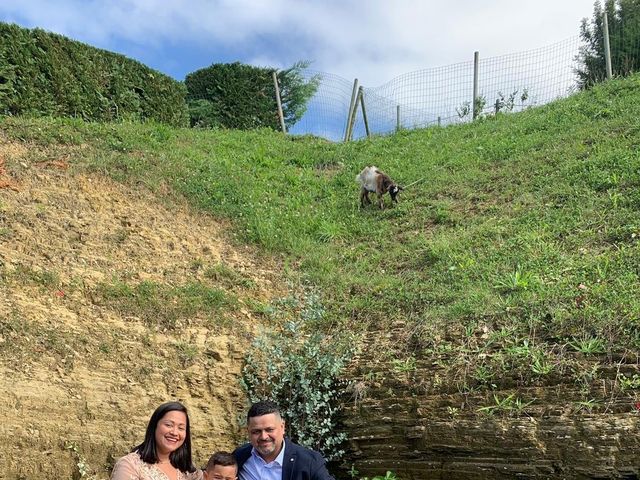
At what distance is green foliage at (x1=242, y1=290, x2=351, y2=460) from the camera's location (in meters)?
4.93

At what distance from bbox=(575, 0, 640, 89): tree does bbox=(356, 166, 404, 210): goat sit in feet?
21.0

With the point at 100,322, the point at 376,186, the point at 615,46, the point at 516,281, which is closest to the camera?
the point at 100,322

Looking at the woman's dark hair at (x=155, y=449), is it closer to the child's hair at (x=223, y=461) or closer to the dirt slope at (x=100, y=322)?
the child's hair at (x=223, y=461)

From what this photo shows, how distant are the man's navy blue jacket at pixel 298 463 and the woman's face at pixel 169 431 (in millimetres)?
411

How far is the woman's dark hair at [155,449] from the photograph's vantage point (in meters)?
3.16

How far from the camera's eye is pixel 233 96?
15.0 meters

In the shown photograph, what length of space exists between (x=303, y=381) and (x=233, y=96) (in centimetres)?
1129

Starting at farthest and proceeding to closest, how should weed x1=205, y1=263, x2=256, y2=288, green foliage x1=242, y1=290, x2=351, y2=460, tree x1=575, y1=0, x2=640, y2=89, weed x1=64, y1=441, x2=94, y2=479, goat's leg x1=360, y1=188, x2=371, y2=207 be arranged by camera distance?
tree x1=575, y1=0, x2=640, y2=89 → goat's leg x1=360, y1=188, x2=371, y2=207 → weed x1=205, y1=263, x2=256, y2=288 → green foliage x1=242, y1=290, x2=351, y2=460 → weed x1=64, y1=441, x2=94, y2=479

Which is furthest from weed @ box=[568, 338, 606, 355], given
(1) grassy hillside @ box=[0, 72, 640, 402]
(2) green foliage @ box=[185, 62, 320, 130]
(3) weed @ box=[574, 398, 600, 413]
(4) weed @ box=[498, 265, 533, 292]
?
(2) green foliage @ box=[185, 62, 320, 130]

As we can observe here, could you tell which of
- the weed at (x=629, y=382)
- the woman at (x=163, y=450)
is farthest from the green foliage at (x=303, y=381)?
the weed at (x=629, y=382)

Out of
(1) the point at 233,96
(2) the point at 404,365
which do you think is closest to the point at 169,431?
(2) the point at 404,365

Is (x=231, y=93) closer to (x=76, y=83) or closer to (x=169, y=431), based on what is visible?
(x=76, y=83)

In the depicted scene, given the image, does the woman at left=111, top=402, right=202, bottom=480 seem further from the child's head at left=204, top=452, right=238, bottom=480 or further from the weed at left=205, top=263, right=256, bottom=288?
the weed at left=205, top=263, right=256, bottom=288

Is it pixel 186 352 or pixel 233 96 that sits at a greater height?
pixel 233 96
